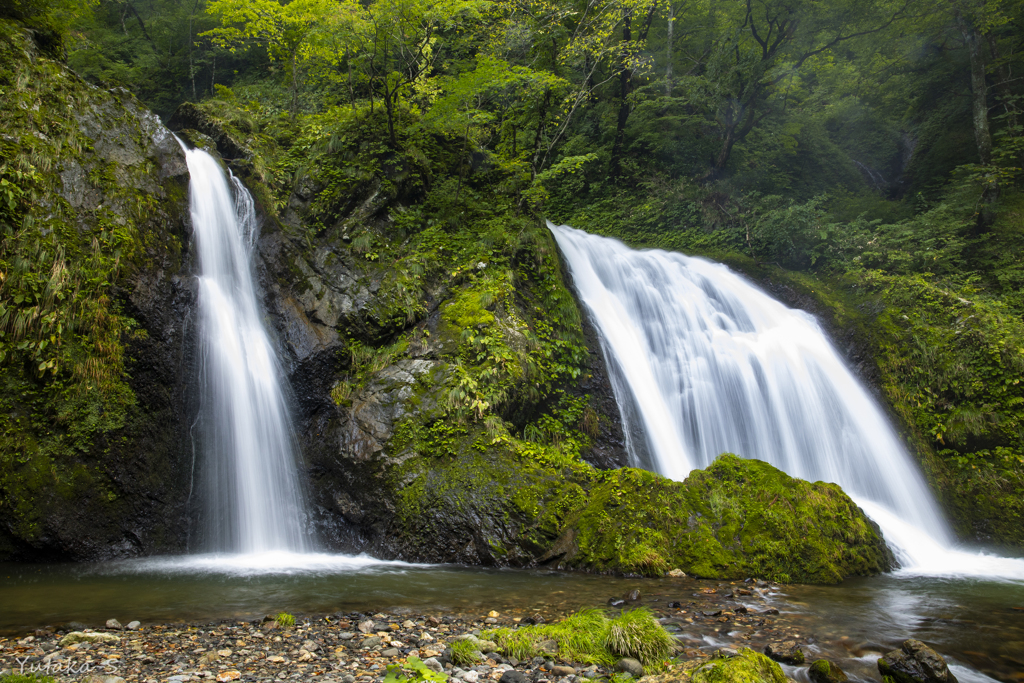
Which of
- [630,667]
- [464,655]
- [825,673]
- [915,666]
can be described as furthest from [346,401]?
[915,666]

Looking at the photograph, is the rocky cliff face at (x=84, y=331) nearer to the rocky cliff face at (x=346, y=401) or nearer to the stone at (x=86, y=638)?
Answer: the rocky cliff face at (x=346, y=401)

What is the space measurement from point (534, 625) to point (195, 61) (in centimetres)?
2406

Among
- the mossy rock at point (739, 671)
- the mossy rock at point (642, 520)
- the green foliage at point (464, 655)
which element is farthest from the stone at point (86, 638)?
the mossy rock at point (739, 671)

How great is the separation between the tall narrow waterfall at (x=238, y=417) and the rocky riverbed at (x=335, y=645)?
330 centimetres

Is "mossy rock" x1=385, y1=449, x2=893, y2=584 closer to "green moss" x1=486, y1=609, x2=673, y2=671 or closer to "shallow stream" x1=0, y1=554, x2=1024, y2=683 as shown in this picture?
"shallow stream" x1=0, y1=554, x2=1024, y2=683

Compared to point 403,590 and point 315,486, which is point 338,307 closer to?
point 315,486

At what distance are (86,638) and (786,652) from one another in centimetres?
485

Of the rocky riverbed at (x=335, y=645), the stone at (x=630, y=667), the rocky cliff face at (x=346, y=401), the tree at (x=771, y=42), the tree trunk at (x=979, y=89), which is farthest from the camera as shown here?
the tree at (x=771, y=42)

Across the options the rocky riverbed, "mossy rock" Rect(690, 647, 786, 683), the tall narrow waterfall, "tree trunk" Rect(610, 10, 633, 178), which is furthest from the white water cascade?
"tree trunk" Rect(610, 10, 633, 178)

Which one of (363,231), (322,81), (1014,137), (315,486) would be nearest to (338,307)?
(363,231)

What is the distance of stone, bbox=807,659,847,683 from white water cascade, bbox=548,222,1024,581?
5.46m

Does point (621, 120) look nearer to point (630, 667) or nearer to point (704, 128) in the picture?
point (704, 128)

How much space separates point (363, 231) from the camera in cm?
1021

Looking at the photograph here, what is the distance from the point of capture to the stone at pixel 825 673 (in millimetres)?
3252
